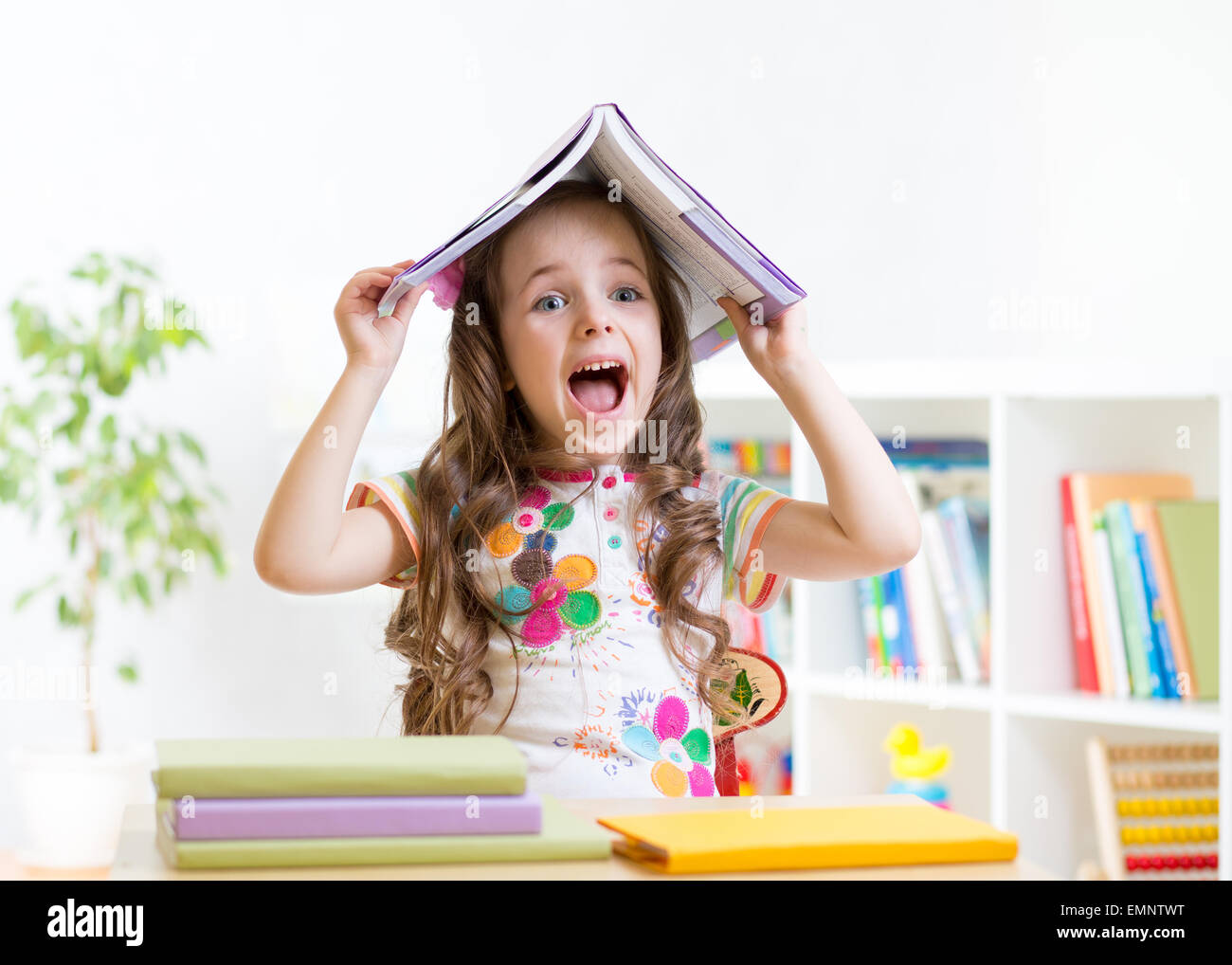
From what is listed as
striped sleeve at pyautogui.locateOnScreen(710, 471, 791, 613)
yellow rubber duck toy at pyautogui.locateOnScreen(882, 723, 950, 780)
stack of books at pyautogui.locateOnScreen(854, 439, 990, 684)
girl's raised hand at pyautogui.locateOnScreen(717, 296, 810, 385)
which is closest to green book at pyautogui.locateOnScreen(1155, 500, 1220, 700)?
stack of books at pyautogui.locateOnScreen(854, 439, 990, 684)

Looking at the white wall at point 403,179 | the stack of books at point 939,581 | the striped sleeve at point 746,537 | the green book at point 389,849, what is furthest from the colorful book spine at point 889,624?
the green book at point 389,849

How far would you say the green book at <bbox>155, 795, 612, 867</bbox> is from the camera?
48cm

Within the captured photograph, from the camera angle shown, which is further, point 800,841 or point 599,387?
point 599,387

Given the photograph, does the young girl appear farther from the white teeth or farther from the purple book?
the purple book

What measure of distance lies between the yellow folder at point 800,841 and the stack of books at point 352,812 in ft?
0.10

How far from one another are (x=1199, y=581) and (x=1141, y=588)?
0.08m

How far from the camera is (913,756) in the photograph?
210 centimetres

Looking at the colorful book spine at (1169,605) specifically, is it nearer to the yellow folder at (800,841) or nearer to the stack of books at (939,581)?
the stack of books at (939,581)

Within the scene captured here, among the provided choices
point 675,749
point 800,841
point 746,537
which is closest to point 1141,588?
point 746,537

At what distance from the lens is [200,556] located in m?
2.91

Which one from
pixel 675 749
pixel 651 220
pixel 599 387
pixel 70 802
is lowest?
pixel 70 802

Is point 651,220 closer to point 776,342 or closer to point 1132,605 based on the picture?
point 776,342

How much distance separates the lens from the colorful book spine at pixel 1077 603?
1952 millimetres
